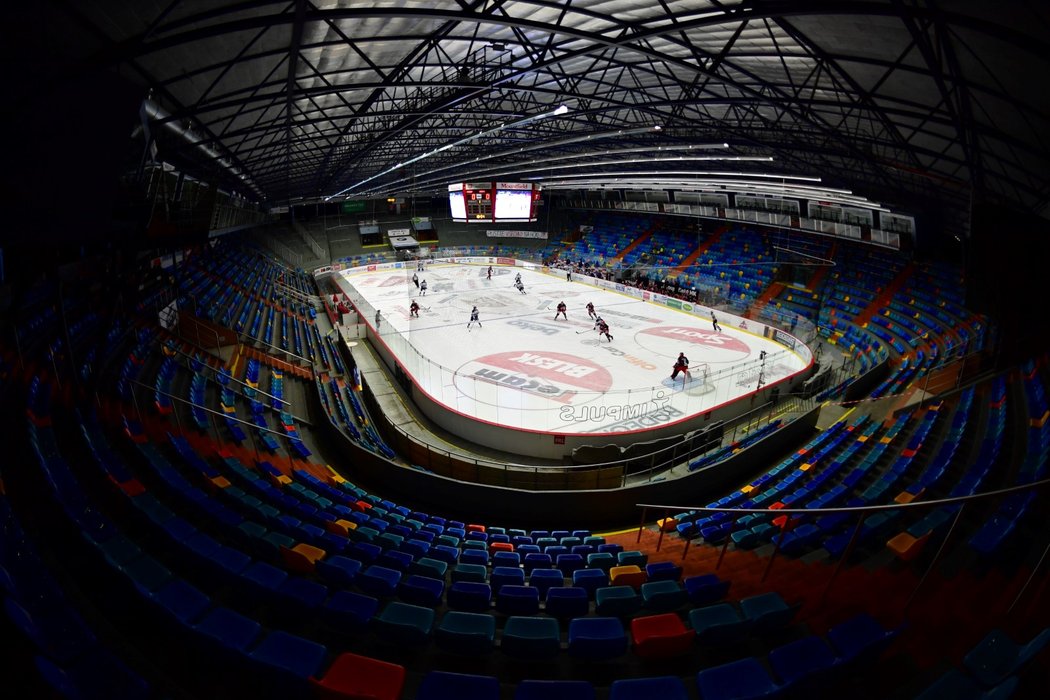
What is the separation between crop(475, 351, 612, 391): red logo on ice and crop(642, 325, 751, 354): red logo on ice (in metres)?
6.47

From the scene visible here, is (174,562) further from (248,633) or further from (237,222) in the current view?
(237,222)

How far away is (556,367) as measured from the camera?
19.2 m

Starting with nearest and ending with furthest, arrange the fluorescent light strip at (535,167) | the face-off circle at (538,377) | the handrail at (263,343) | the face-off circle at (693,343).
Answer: the face-off circle at (538,377) → the handrail at (263,343) → the face-off circle at (693,343) → the fluorescent light strip at (535,167)

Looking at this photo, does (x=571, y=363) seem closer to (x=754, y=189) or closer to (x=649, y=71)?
(x=649, y=71)

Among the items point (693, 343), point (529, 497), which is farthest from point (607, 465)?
point (693, 343)

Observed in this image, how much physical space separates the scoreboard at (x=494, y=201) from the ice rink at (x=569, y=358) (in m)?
5.46

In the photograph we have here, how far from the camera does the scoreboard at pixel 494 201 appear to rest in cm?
3194

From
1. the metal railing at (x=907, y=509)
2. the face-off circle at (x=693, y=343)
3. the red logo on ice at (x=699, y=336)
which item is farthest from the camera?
the red logo on ice at (x=699, y=336)

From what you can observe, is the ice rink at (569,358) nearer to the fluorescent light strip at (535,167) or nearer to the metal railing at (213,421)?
the metal railing at (213,421)

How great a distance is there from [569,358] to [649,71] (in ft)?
35.3

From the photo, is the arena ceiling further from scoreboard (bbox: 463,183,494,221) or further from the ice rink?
the ice rink

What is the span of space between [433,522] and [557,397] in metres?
7.69

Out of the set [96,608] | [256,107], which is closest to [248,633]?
[96,608]

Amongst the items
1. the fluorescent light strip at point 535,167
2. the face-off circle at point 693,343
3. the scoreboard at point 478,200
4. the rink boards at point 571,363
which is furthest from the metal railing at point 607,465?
the scoreboard at point 478,200
